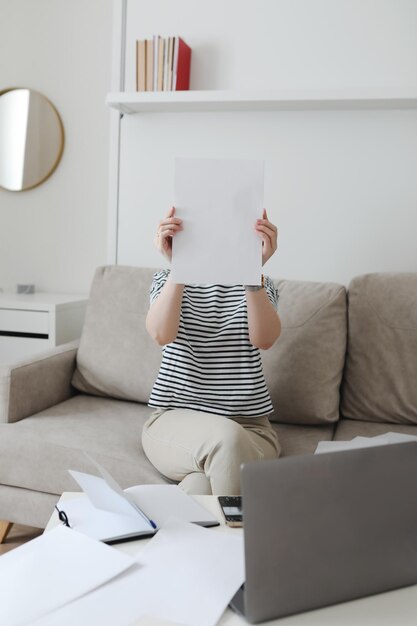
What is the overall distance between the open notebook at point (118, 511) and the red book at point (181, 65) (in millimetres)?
1817

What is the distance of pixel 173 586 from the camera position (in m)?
0.87

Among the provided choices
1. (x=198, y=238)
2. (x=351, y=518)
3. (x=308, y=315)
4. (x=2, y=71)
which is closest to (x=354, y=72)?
(x=308, y=315)

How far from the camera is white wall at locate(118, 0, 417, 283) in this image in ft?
7.95

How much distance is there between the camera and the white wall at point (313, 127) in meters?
2.42

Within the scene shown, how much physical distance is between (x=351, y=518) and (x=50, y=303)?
2.07m

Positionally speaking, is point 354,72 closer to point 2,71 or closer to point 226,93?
point 226,93

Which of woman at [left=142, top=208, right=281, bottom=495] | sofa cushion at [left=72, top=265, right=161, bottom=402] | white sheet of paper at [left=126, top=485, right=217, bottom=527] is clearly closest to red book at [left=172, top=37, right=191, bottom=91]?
sofa cushion at [left=72, top=265, right=161, bottom=402]

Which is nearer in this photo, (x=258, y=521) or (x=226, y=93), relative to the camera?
(x=258, y=521)

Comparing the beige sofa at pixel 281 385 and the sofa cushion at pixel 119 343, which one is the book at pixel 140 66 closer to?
the sofa cushion at pixel 119 343

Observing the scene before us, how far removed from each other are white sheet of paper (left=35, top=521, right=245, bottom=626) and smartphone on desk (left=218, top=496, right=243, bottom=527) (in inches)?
1.9

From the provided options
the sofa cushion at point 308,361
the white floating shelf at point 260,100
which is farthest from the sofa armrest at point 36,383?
the white floating shelf at point 260,100

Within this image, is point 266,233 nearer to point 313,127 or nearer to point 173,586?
point 173,586

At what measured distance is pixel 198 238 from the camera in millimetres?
1543

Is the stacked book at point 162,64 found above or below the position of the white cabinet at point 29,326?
above
